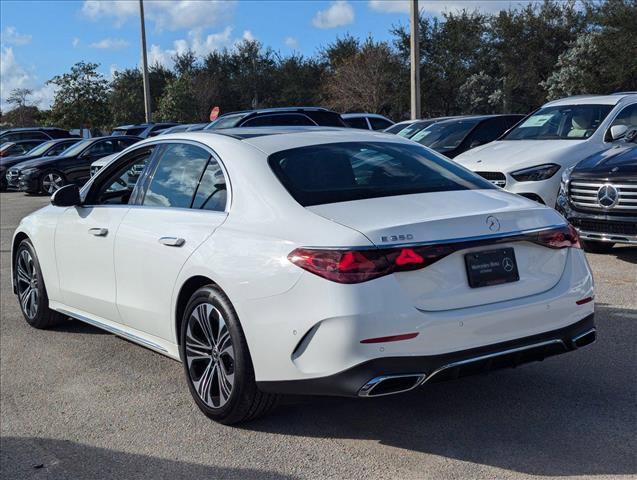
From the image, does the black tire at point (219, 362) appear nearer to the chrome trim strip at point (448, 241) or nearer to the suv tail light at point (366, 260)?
the suv tail light at point (366, 260)

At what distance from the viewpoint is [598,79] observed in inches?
1321

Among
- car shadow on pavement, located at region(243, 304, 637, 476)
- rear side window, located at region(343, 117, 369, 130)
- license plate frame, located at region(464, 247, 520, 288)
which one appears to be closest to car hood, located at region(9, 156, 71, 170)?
rear side window, located at region(343, 117, 369, 130)

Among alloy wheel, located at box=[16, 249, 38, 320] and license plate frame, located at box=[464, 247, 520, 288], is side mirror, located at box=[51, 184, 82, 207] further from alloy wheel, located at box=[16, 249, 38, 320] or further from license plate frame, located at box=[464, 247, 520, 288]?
license plate frame, located at box=[464, 247, 520, 288]

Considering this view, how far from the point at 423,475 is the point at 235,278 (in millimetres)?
1341

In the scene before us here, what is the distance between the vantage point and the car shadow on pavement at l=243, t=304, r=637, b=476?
12.5 ft

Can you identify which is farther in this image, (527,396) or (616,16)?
(616,16)

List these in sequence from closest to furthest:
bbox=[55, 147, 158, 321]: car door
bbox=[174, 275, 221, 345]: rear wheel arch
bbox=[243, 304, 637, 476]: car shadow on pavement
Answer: bbox=[243, 304, 637, 476]: car shadow on pavement < bbox=[174, 275, 221, 345]: rear wheel arch < bbox=[55, 147, 158, 321]: car door

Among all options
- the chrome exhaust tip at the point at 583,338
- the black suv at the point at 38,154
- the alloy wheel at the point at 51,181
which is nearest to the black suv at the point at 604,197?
the chrome exhaust tip at the point at 583,338

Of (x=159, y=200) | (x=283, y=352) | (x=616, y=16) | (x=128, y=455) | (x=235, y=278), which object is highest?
(x=616, y=16)

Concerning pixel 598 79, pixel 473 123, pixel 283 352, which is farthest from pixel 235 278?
pixel 598 79

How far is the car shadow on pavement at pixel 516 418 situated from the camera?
3.81m

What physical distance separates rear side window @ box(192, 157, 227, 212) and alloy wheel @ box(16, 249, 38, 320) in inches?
98.1

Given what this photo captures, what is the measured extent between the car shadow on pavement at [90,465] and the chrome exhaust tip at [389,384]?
554 mm

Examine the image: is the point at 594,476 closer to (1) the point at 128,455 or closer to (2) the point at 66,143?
(1) the point at 128,455
